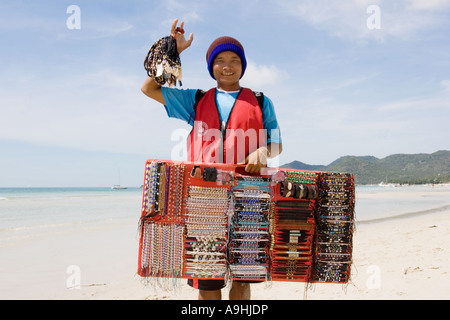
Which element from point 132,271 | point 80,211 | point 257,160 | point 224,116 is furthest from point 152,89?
point 80,211

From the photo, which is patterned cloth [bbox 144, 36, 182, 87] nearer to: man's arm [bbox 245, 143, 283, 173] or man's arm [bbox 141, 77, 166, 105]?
man's arm [bbox 141, 77, 166, 105]

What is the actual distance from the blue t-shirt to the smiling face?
0.06 metres

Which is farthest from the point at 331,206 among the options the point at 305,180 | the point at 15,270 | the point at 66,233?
the point at 66,233

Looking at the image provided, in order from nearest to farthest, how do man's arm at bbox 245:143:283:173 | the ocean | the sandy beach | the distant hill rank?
man's arm at bbox 245:143:283:173 < the sandy beach < the ocean < the distant hill

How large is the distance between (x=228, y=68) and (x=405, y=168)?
138 m

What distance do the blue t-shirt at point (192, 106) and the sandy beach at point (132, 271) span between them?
781mm

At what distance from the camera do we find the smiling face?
208 centimetres

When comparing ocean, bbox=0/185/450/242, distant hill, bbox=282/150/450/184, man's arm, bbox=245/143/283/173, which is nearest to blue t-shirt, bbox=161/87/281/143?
man's arm, bbox=245/143/283/173

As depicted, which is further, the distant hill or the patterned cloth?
the distant hill

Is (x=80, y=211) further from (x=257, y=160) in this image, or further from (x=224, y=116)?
(x=257, y=160)

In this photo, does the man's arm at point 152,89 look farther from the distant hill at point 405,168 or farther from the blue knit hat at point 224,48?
the distant hill at point 405,168

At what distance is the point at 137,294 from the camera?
3635 millimetres

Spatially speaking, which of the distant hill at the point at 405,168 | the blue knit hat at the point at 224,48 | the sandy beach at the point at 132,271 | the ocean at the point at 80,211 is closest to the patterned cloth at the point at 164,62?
the blue knit hat at the point at 224,48
